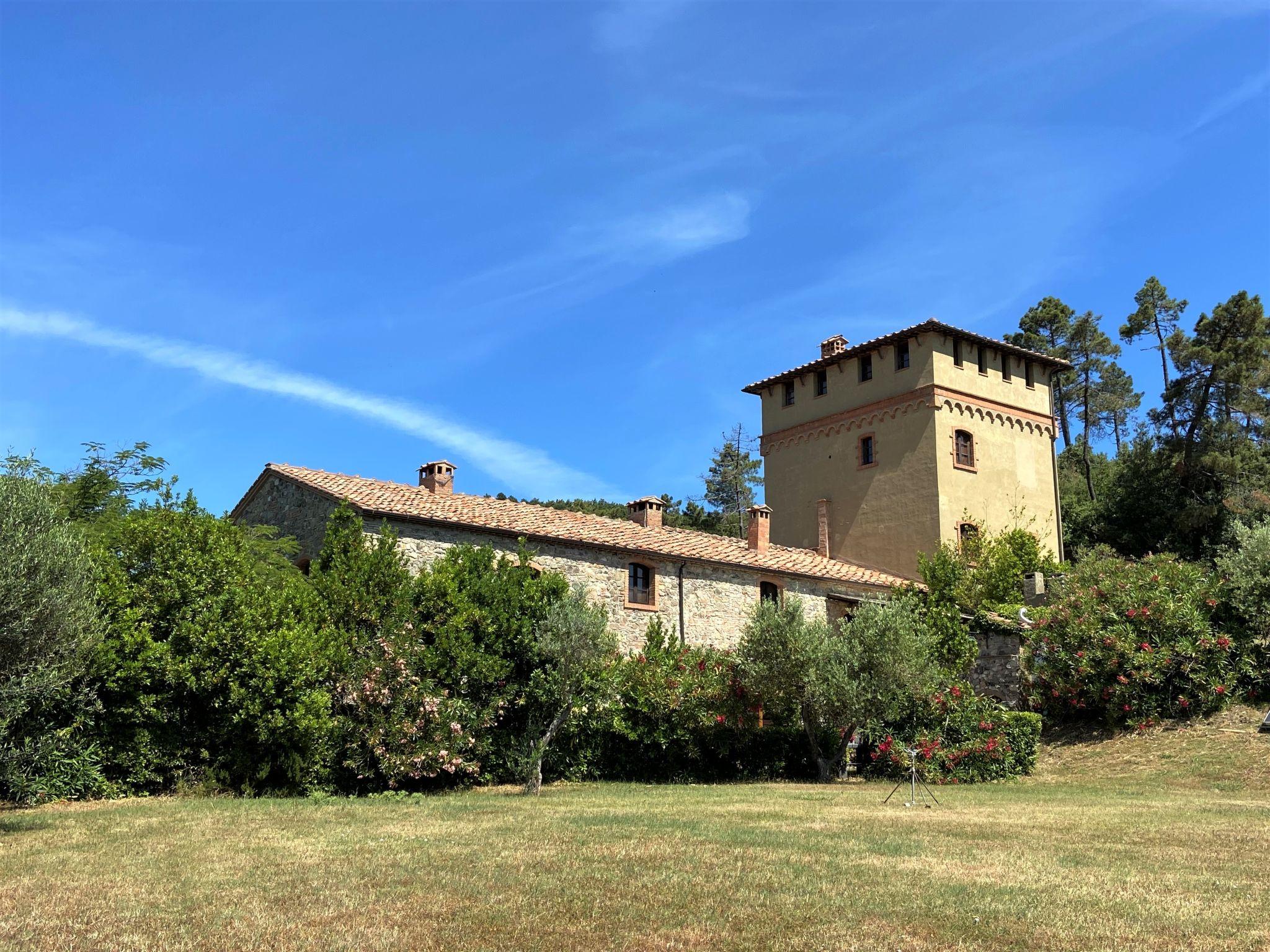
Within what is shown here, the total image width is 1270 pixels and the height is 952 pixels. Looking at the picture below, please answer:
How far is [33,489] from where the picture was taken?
1189 cm

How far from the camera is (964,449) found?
98.6 ft

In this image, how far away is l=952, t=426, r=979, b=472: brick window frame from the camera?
1167 inches

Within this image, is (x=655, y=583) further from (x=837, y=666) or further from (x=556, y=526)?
(x=837, y=666)

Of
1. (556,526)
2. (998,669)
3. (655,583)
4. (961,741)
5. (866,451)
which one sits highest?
(866,451)

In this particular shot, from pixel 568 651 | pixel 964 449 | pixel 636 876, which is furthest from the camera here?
pixel 964 449

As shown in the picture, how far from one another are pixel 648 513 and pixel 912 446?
7983 millimetres

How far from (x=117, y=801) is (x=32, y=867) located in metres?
5.87

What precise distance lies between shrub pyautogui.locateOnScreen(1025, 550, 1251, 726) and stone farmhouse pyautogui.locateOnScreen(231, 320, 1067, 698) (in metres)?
1.17

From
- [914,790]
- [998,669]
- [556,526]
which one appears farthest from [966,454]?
[914,790]

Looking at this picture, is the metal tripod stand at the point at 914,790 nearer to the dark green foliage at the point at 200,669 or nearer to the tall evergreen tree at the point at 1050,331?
the dark green foliage at the point at 200,669

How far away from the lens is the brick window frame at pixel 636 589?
79.0 feet

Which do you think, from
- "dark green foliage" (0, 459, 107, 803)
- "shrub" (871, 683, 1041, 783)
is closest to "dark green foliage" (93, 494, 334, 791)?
"dark green foliage" (0, 459, 107, 803)

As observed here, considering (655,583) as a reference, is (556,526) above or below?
above

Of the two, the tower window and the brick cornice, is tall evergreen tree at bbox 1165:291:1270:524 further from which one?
the tower window
